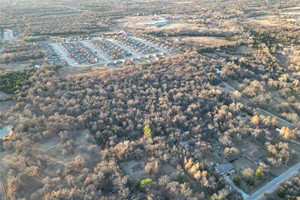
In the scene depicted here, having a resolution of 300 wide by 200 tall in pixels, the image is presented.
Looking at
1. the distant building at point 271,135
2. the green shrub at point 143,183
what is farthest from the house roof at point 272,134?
the green shrub at point 143,183

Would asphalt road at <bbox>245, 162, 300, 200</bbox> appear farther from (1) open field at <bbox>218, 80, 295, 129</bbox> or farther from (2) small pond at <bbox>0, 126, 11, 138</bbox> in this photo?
(2) small pond at <bbox>0, 126, 11, 138</bbox>

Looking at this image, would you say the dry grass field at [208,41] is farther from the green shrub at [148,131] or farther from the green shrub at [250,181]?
the green shrub at [250,181]

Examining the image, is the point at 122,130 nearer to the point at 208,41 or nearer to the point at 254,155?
the point at 254,155

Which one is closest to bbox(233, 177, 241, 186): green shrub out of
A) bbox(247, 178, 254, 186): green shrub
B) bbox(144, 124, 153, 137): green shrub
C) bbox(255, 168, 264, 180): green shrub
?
bbox(247, 178, 254, 186): green shrub

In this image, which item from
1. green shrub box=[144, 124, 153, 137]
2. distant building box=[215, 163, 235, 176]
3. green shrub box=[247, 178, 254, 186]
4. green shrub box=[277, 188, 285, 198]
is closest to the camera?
green shrub box=[277, 188, 285, 198]

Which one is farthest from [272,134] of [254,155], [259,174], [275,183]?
[259,174]

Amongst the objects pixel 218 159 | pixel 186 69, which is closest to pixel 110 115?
pixel 218 159
